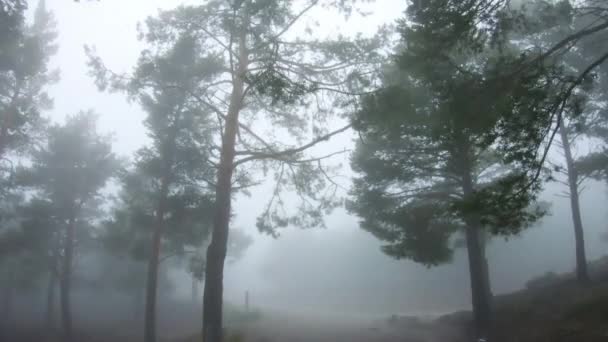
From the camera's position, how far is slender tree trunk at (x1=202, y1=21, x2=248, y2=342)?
9.76 metres

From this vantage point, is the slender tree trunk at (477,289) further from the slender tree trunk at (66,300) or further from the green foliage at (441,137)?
the slender tree trunk at (66,300)

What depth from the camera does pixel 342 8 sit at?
10.5m

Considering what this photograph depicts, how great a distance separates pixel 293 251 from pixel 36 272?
4712 cm

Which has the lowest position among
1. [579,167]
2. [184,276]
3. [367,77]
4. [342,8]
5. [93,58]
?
[184,276]

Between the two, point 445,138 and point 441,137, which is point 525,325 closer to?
point 445,138

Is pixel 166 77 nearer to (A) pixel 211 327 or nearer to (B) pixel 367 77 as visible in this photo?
(B) pixel 367 77

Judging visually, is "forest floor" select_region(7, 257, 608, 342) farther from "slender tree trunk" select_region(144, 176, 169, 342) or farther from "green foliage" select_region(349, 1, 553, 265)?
"green foliage" select_region(349, 1, 553, 265)

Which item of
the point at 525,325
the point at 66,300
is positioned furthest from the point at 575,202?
the point at 66,300

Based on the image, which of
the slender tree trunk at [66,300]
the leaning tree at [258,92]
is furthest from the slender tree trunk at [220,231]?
the slender tree trunk at [66,300]

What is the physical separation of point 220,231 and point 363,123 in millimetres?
5305

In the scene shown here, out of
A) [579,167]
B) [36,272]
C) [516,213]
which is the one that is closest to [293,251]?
[36,272]

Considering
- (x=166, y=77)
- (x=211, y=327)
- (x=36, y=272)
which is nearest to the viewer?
(x=211, y=327)

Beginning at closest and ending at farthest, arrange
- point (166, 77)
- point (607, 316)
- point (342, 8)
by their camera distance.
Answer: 1. point (607, 316)
2. point (342, 8)
3. point (166, 77)

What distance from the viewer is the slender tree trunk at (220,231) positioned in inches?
384
